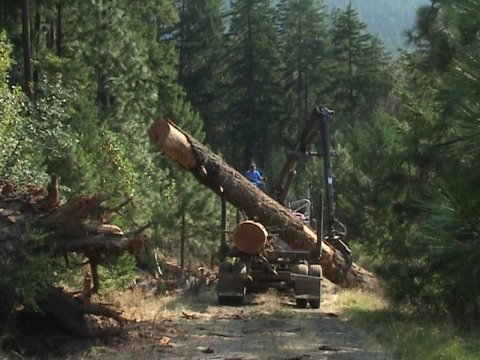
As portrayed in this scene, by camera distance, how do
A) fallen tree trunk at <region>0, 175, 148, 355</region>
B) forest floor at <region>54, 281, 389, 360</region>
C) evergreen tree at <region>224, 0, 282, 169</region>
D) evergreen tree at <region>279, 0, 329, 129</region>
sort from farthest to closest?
evergreen tree at <region>279, 0, 329, 129</region>
evergreen tree at <region>224, 0, 282, 169</region>
forest floor at <region>54, 281, 389, 360</region>
fallen tree trunk at <region>0, 175, 148, 355</region>

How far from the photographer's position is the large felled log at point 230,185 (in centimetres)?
1403

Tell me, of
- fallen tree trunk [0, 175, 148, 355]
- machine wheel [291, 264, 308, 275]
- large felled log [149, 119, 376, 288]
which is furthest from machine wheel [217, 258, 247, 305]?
fallen tree trunk [0, 175, 148, 355]

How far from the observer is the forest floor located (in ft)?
31.1

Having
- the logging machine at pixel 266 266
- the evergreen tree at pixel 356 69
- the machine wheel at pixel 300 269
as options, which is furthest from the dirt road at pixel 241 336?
the evergreen tree at pixel 356 69

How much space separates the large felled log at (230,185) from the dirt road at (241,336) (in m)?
1.59

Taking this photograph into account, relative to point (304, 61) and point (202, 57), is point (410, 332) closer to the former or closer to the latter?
point (202, 57)

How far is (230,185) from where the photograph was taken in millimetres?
14828

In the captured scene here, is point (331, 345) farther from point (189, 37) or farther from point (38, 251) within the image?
point (189, 37)

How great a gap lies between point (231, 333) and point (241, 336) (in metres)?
0.32

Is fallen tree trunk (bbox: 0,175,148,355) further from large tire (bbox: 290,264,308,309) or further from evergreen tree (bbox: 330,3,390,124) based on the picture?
evergreen tree (bbox: 330,3,390,124)

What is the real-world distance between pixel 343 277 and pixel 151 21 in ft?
101

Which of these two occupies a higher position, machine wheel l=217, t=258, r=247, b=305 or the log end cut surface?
the log end cut surface

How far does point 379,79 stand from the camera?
184 feet

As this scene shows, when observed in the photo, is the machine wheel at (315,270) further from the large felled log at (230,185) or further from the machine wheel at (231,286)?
the machine wheel at (231,286)
